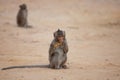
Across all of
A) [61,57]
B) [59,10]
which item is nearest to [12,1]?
[59,10]

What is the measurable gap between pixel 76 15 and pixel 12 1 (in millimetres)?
5893

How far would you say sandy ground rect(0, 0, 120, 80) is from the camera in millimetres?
12336

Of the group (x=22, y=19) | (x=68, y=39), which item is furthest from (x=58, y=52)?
(x=22, y=19)

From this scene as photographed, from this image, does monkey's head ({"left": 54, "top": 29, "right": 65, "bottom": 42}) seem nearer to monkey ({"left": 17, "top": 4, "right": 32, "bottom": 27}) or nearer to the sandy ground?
the sandy ground

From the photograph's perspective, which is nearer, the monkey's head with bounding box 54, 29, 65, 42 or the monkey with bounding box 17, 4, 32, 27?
the monkey's head with bounding box 54, 29, 65, 42

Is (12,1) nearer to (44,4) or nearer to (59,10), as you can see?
Result: (44,4)

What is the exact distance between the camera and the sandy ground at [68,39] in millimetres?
12336

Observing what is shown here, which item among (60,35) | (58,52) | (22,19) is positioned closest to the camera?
(60,35)

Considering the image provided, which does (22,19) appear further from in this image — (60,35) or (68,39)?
(60,35)

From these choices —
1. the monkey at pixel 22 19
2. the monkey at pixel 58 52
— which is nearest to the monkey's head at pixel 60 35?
the monkey at pixel 58 52

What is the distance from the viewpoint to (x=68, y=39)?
2097cm

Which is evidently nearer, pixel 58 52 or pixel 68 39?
pixel 58 52

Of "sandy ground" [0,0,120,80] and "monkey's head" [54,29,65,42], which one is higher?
"monkey's head" [54,29,65,42]

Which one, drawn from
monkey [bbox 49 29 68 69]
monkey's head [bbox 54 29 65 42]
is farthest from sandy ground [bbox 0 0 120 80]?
monkey's head [bbox 54 29 65 42]
